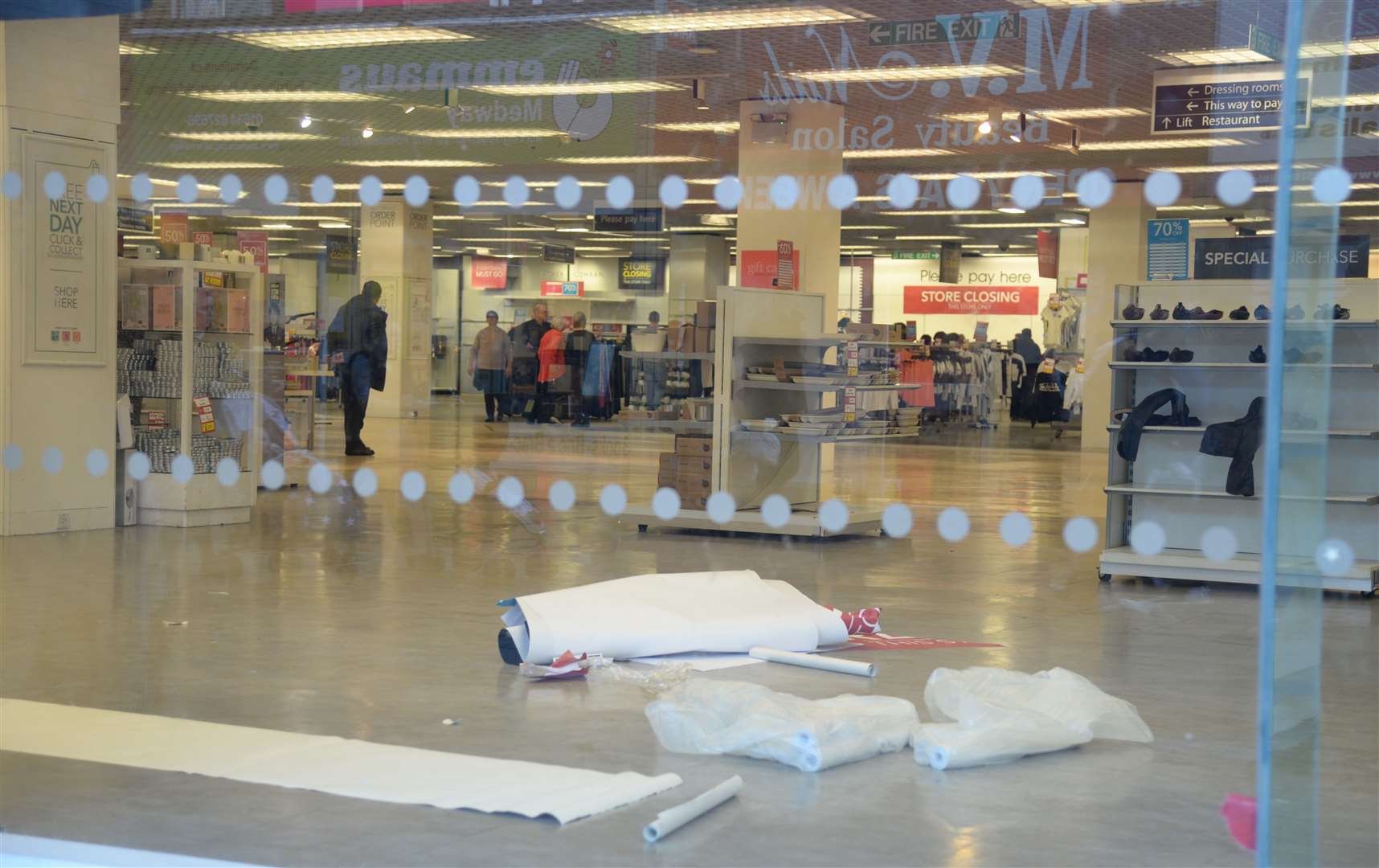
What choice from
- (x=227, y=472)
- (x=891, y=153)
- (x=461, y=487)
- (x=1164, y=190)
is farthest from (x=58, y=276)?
(x=1164, y=190)

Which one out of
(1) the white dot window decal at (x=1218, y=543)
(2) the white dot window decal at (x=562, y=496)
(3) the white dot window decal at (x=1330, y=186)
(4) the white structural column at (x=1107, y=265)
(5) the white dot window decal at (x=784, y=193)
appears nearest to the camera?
(3) the white dot window decal at (x=1330, y=186)

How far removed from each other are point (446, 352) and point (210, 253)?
1965mm

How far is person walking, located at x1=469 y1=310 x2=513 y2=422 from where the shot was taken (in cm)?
992

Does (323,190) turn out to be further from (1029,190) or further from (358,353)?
(1029,190)

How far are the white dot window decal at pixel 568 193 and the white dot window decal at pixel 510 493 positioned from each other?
6.78 ft

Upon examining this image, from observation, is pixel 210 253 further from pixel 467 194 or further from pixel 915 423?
pixel 915 423

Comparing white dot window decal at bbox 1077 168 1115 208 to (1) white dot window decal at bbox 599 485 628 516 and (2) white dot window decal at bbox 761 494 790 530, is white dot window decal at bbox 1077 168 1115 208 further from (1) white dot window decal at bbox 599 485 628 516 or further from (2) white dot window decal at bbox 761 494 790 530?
(1) white dot window decal at bbox 599 485 628 516

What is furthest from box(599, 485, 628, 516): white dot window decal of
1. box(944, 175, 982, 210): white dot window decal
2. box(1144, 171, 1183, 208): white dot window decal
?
box(1144, 171, 1183, 208): white dot window decal

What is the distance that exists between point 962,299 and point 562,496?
14984 millimetres

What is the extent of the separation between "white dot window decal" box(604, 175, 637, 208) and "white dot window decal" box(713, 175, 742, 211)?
1093mm

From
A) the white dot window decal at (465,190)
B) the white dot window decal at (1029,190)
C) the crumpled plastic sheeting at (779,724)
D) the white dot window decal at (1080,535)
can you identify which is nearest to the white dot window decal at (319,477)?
the white dot window decal at (465,190)

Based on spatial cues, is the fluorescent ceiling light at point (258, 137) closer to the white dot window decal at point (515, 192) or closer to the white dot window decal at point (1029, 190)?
the white dot window decal at point (515, 192)

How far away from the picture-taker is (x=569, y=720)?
4.17m

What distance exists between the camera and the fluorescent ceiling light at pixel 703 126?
10.1 meters
